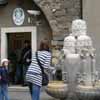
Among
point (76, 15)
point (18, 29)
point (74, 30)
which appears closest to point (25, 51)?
point (18, 29)

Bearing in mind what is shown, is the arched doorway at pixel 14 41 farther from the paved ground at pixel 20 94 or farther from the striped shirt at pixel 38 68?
the striped shirt at pixel 38 68

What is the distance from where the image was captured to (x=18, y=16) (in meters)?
18.9

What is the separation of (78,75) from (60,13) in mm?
7564

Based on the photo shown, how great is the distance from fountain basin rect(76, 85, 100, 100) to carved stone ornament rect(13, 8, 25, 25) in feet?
29.9

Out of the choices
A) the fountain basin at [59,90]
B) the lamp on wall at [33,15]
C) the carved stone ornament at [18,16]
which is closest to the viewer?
the fountain basin at [59,90]

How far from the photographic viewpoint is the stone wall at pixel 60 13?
17.5 metres

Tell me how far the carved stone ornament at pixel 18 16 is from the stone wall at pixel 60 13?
1189mm

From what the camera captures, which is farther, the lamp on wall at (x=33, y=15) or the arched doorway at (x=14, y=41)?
the arched doorway at (x=14, y=41)

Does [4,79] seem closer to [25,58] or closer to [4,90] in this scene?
[4,90]

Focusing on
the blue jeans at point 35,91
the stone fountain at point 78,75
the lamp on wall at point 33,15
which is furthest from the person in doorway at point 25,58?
the blue jeans at point 35,91

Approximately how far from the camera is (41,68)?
409 inches

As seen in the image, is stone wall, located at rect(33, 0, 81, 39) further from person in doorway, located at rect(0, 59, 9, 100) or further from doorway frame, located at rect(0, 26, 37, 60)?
person in doorway, located at rect(0, 59, 9, 100)

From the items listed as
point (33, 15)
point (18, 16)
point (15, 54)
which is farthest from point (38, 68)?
point (15, 54)

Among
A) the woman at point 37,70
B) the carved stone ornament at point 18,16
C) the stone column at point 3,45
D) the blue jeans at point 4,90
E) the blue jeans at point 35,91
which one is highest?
the carved stone ornament at point 18,16
